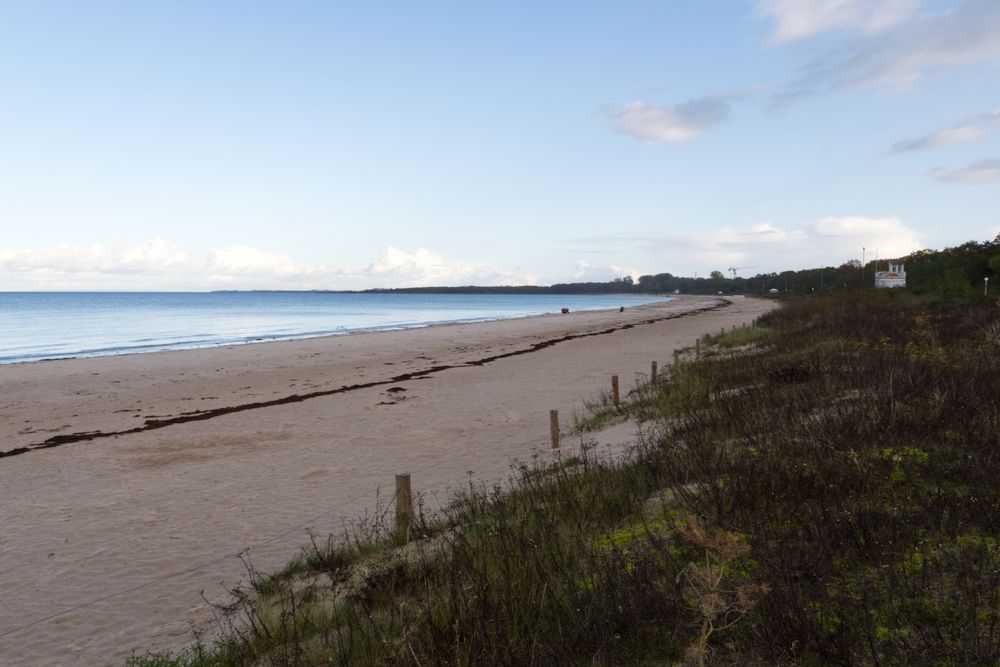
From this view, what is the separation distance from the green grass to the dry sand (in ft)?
4.79

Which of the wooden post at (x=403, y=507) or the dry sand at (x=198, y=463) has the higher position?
the wooden post at (x=403, y=507)

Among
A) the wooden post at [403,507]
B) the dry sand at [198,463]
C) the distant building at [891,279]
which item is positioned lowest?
the dry sand at [198,463]

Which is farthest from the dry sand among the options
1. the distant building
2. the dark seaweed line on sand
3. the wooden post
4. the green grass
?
the distant building

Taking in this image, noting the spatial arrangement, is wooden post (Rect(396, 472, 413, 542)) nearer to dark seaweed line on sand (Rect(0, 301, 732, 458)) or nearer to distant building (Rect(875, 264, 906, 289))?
dark seaweed line on sand (Rect(0, 301, 732, 458))

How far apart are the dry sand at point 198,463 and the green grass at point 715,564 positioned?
1.46m

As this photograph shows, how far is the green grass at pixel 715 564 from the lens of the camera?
3490mm

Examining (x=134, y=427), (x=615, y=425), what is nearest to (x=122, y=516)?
(x=134, y=427)

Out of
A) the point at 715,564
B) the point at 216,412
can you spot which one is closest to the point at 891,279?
the point at 216,412

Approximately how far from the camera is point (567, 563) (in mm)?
4730

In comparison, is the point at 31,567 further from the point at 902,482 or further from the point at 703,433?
the point at 902,482

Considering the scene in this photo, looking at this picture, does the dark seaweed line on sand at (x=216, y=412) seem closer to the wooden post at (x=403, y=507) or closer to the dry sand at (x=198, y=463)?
the dry sand at (x=198, y=463)

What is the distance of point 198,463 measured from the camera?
12.8 metres

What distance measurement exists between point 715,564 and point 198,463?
11.6 metres

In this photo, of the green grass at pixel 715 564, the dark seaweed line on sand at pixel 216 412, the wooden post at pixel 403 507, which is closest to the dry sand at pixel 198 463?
the dark seaweed line on sand at pixel 216 412
